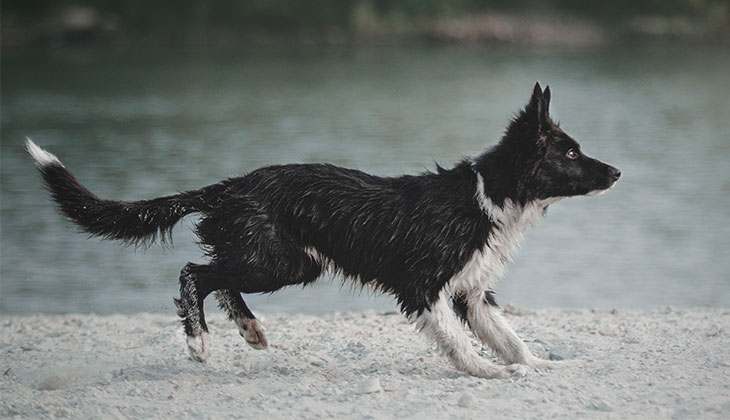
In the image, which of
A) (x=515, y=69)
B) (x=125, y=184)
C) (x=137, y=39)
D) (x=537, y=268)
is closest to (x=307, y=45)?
(x=137, y=39)

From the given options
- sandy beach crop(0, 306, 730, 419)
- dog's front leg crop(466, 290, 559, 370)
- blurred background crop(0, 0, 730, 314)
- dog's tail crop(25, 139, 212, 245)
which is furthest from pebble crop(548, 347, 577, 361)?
blurred background crop(0, 0, 730, 314)

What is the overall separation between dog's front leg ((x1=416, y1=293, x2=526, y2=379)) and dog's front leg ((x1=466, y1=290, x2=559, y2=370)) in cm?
29

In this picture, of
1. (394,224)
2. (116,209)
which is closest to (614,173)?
(394,224)

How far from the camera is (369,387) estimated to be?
5906 mm

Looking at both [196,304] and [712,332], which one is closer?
[196,304]

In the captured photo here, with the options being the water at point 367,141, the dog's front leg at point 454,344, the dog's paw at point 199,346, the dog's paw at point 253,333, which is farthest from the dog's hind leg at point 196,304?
the water at point 367,141

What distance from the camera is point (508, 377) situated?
6203 mm

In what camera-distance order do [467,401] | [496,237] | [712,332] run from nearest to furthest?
1. [467,401]
2. [496,237]
3. [712,332]

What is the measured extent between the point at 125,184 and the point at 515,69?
25.0 meters

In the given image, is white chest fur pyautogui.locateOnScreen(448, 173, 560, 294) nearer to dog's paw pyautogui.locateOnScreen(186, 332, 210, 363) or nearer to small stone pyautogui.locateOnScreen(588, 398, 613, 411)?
small stone pyautogui.locateOnScreen(588, 398, 613, 411)

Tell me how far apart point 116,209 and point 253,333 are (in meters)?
1.18

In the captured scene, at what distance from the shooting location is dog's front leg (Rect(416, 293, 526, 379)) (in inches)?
245

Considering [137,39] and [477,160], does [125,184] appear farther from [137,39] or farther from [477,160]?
[137,39]

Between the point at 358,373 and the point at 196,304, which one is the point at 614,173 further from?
the point at 196,304
